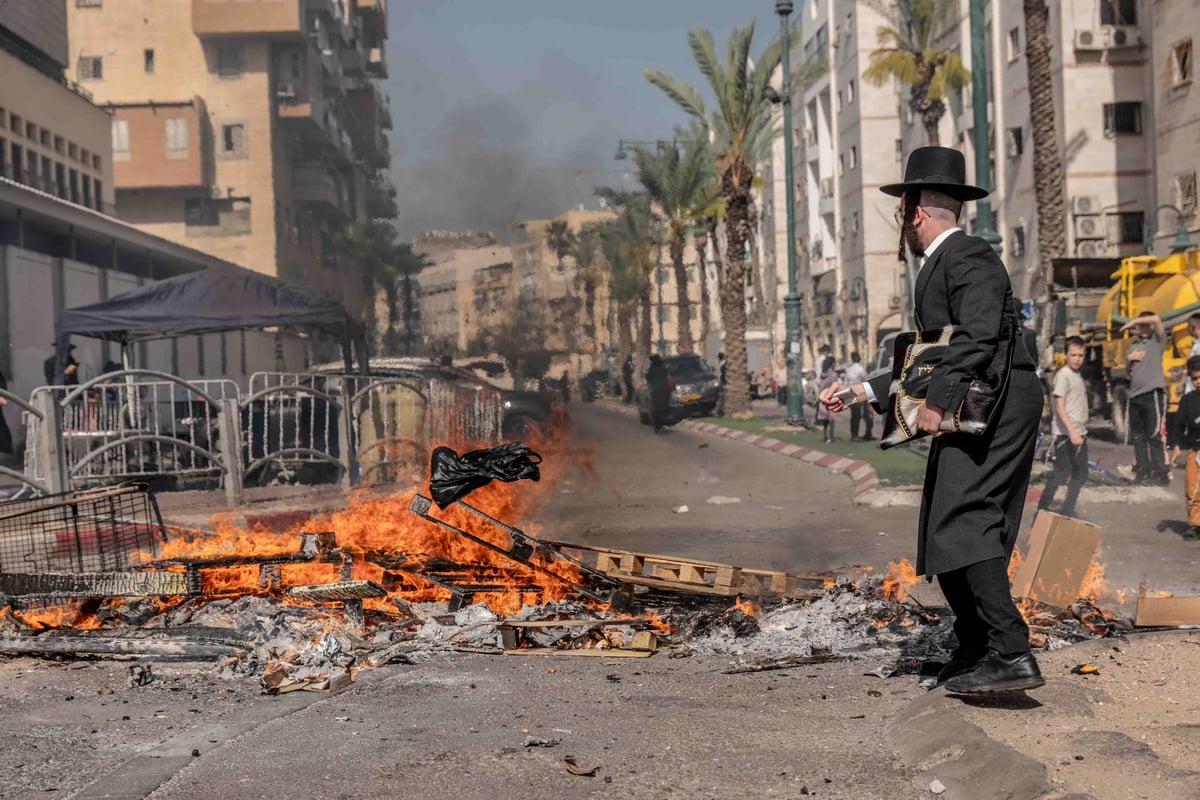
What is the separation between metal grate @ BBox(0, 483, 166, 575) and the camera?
7602mm

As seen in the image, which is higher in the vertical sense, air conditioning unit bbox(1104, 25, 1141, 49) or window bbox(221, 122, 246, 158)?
window bbox(221, 122, 246, 158)

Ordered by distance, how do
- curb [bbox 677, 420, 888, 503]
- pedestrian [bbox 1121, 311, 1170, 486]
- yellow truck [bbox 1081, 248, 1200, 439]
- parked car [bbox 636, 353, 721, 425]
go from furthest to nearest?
parked car [bbox 636, 353, 721, 425], yellow truck [bbox 1081, 248, 1200, 439], curb [bbox 677, 420, 888, 503], pedestrian [bbox 1121, 311, 1170, 486]

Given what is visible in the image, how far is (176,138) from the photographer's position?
6756 cm

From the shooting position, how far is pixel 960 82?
4100cm

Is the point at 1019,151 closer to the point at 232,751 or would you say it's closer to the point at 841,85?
the point at 841,85

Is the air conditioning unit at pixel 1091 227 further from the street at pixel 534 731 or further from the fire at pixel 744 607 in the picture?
the street at pixel 534 731

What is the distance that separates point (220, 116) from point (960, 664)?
70.1 meters

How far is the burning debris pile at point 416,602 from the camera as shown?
6223 mm

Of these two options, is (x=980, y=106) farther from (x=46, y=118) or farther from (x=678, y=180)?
(x=678, y=180)

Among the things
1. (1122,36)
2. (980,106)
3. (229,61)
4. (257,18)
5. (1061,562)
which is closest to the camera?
(1061,562)

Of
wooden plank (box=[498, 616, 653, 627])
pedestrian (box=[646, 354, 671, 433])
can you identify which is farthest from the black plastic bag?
pedestrian (box=[646, 354, 671, 433])

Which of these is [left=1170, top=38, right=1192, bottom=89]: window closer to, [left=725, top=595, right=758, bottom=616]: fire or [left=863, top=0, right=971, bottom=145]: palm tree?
[left=863, top=0, right=971, bottom=145]: palm tree

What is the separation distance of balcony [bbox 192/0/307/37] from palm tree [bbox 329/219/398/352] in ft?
49.7

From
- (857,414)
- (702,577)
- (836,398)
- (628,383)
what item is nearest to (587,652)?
(702,577)
